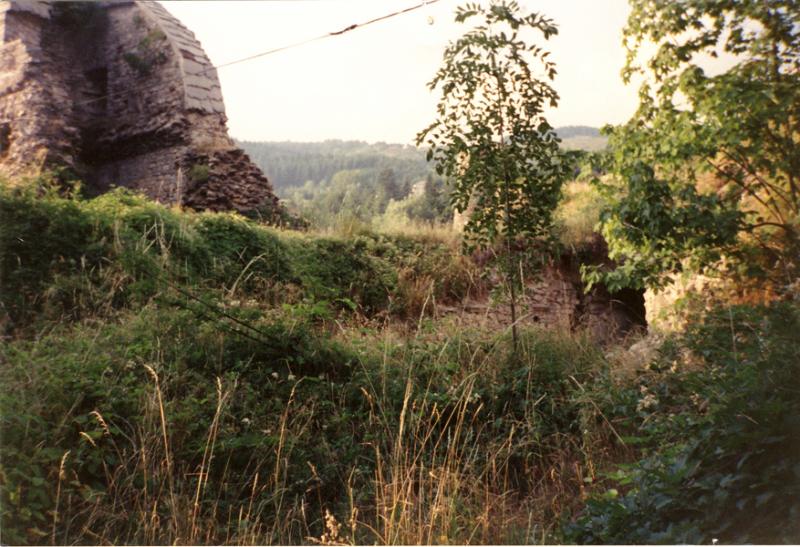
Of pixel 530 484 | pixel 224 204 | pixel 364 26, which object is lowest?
pixel 530 484

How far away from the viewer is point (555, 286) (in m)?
9.97

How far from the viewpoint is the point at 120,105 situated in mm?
12828

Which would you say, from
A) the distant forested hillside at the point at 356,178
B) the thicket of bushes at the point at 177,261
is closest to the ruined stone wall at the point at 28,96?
the distant forested hillside at the point at 356,178

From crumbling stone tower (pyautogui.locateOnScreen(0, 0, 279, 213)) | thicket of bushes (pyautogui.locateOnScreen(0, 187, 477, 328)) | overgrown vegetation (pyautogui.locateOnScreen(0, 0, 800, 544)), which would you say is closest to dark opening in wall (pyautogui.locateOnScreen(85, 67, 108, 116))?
crumbling stone tower (pyautogui.locateOnScreen(0, 0, 279, 213))

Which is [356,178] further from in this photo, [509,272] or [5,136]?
[509,272]

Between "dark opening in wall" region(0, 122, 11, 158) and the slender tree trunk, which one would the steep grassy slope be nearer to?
the slender tree trunk

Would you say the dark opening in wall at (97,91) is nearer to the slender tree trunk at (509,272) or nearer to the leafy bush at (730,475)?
the slender tree trunk at (509,272)

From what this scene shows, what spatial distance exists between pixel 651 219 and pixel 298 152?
122 feet

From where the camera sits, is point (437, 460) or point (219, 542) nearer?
point (219, 542)

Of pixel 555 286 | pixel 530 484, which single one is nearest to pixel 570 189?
pixel 555 286

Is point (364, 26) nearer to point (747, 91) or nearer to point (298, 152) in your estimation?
point (747, 91)

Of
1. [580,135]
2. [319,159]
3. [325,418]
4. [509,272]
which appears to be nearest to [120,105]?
[580,135]

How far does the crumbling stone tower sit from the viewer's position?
11555 millimetres

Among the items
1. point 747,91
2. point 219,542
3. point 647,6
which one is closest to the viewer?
point 219,542
